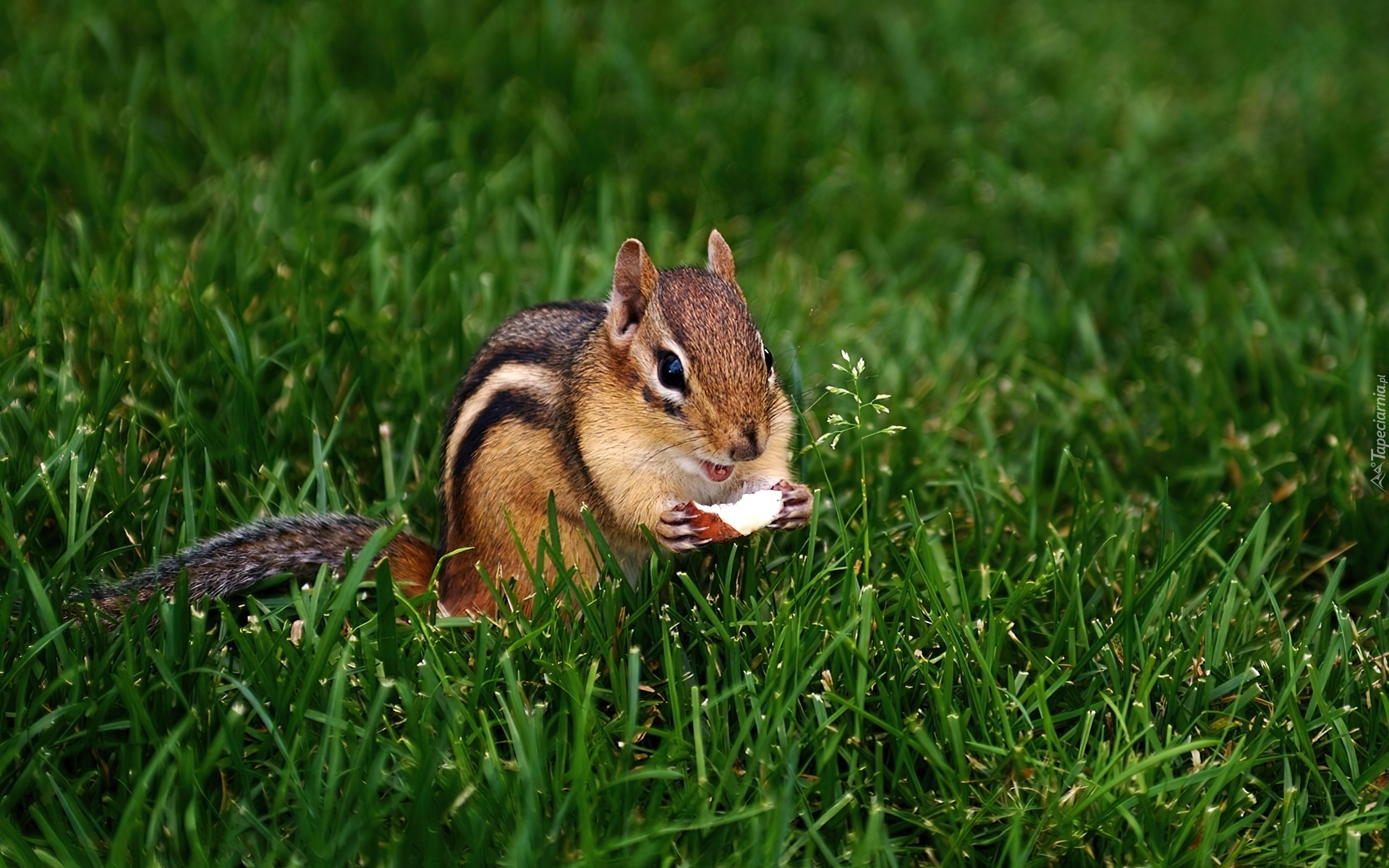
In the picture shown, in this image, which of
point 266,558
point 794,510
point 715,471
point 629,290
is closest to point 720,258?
point 629,290

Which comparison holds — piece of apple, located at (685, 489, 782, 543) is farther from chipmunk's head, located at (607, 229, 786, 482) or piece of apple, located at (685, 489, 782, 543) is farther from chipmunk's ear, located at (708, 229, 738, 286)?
chipmunk's ear, located at (708, 229, 738, 286)

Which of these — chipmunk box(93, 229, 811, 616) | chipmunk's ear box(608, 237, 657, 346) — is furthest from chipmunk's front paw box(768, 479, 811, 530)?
chipmunk's ear box(608, 237, 657, 346)

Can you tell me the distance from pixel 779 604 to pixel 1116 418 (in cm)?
150

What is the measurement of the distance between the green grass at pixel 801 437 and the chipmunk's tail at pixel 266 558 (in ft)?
0.27

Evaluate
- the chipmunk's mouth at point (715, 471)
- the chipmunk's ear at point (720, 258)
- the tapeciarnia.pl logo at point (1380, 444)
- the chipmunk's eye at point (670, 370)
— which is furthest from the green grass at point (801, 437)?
the chipmunk's ear at point (720, 258)

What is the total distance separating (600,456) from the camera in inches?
109

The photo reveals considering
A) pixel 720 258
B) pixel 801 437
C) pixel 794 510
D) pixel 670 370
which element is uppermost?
pixel 720 258

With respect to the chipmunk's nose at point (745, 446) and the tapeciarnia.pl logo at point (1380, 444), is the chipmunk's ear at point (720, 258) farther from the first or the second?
the tapeciarnia.pl logo at point (1380, 444)

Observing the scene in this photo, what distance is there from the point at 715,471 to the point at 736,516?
14 cm

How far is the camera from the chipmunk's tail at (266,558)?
2.65 meters

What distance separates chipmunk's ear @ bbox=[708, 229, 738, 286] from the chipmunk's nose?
1.66 ft

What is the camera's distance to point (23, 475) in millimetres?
2912

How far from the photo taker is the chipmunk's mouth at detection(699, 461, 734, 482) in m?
2.79

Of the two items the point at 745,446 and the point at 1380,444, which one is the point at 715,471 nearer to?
the point at 745,446
